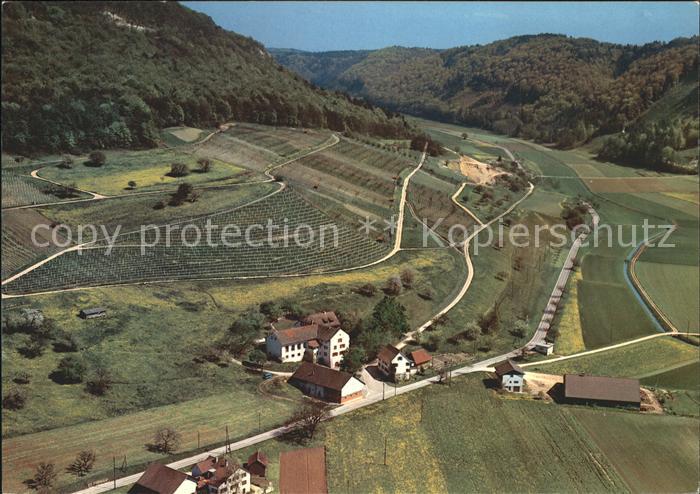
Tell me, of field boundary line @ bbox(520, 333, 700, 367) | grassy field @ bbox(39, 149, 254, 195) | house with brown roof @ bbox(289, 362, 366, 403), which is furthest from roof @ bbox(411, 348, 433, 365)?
grassy field @ bbox(39, 149, 254, 195)

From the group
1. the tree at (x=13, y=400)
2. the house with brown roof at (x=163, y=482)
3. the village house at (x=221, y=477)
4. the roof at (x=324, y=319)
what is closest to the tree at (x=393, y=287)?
the roof at (x=324, y=319)

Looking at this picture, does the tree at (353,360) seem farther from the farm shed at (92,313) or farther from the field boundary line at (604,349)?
the farm shed at (92,313)

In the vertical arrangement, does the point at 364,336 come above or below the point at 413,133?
below

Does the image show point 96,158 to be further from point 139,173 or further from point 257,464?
point 257,464

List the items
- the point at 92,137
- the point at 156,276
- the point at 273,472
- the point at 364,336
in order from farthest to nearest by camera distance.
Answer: the point at 92,137 < the point at 156,276 < the point at 364,336 < the point at 273,472

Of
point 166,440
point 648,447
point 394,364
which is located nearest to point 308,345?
point 394,364

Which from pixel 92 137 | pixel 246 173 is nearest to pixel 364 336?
pixel 246 173

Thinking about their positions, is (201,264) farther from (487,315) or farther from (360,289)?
(487,315)

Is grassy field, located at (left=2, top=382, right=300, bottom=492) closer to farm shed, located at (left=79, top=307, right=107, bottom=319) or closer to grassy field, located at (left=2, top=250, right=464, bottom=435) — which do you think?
grassy field, located at (left=2, top=250, right=464, bottom=435)
